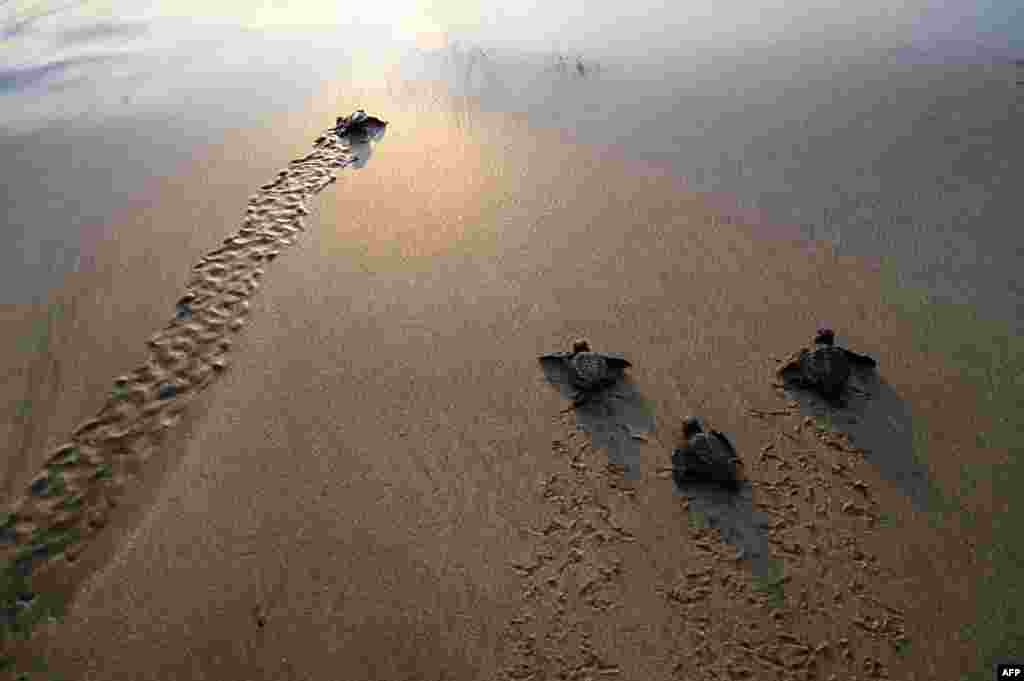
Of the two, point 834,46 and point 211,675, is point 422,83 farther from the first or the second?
point 211,675

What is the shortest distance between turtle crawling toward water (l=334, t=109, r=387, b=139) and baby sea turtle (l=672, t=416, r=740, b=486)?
5409 millimetres

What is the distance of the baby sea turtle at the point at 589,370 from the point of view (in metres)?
4.34

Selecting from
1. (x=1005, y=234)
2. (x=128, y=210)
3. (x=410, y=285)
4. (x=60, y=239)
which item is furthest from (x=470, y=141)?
(x=1005, y=234)

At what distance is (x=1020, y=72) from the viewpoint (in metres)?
7.68

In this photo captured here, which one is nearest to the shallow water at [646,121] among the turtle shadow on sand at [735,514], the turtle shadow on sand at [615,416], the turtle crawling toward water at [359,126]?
the turtle crawling toward water at [359,126]

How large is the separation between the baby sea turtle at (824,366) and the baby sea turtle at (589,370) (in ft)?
3.75

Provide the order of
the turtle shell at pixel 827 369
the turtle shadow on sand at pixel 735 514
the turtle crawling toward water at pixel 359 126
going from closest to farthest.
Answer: the turtle shadow on sand at pixel 735 514
the turtle shell at pixel 827 369
the turtle crawling toward water at pixel 359 126

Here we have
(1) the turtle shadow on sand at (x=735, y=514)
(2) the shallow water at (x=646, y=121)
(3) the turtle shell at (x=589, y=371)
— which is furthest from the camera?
(2) the shallow water at (x=646, y=121)

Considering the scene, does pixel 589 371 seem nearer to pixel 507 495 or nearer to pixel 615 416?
pixel 615 416

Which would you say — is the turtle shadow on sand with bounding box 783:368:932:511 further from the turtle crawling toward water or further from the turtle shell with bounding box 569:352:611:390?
the turtle crawling toward water

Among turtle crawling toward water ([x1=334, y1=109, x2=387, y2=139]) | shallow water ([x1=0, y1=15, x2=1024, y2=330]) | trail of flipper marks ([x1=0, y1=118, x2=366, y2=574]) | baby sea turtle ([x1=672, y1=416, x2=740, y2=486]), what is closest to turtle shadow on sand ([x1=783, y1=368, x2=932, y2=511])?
baby sea turtle ([x1=672, y1=416, x2=740, y2=486])

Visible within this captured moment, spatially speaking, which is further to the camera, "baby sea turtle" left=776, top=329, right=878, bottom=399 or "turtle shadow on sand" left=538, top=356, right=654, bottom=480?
"baby sea turtle" left=776, top=329, right=878, bottom=399

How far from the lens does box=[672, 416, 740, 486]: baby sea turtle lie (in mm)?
3768

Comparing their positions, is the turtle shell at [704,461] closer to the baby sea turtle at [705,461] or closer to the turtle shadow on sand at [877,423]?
the baby sea turtle at [705,461]
